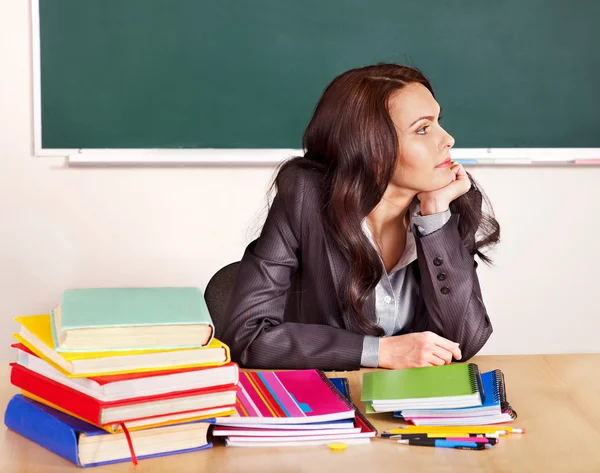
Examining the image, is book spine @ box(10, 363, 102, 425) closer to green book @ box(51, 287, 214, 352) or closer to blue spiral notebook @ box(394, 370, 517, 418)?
green book @ box(51, 287, 214, 352)

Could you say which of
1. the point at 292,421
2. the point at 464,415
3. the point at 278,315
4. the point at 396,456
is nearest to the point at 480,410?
the point at 464,415

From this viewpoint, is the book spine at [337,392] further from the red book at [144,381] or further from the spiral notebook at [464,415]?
the red book at [144,381]

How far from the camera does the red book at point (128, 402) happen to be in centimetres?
117

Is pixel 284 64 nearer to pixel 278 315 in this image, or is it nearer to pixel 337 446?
pixel 278 315

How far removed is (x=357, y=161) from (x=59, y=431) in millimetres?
966

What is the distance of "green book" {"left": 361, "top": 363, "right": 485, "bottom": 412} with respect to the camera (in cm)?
135

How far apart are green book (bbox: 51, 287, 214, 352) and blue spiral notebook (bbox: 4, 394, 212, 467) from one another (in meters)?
0.12

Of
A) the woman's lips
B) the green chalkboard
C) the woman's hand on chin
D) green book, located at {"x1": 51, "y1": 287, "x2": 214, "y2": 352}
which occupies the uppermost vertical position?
the green chalkboard

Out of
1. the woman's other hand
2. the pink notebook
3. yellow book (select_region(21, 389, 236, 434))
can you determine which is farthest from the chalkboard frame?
yellow book (select_region(21, 389, 236, 434))

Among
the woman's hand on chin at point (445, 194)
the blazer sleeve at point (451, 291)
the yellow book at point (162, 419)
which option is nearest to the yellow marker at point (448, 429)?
the yellow book at point (162, 419)

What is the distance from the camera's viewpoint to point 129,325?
1200mm

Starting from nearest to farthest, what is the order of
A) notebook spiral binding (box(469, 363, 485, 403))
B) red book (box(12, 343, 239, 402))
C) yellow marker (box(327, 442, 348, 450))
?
1. red book (box(12, 343, 239, 402))
2. yellow marker (box(327, 442, 348, 450))
3. notebook spiral binding (box(469, 363, 485, 403))

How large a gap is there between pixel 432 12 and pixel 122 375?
2.55 metres

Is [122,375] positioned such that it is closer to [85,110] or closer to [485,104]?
[85,110]
